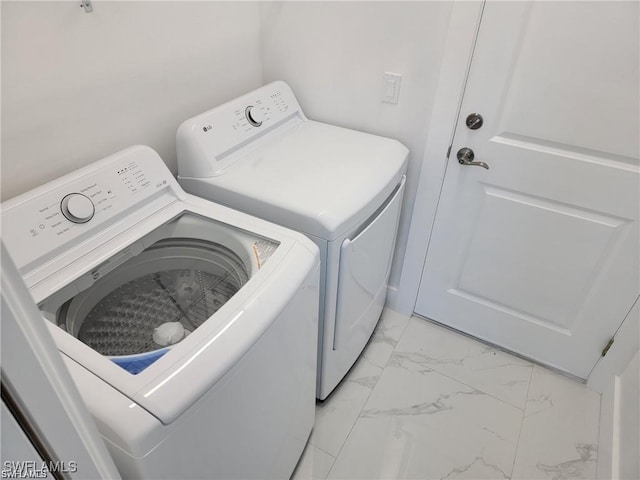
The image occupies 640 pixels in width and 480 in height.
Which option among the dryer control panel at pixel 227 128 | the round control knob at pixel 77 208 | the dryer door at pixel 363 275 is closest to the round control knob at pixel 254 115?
the dryer control panel at pixel 227 128

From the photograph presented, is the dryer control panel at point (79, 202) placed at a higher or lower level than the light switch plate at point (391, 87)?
lower

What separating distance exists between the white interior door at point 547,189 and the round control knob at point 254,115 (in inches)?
29.8

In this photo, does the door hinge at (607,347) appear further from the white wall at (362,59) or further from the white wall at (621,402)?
the white wall at (362,59)

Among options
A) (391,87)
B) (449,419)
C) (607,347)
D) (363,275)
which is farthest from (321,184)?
(607,347)

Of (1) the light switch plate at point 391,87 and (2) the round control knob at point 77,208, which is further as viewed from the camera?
(1) the light switch plate at point 391,87

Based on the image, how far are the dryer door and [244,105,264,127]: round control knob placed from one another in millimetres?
581

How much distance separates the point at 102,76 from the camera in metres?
1.23

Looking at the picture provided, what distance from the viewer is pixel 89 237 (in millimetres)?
1079

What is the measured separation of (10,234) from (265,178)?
2.33ft

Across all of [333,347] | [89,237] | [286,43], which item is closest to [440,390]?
[333,347]

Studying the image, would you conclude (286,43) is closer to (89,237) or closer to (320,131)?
(320,131)

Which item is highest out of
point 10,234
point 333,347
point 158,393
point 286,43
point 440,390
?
point 286,43

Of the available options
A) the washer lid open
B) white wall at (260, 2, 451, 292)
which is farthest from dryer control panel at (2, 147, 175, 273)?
white wall at (260, 2, 451, 292)

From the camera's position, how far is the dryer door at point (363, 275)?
138 centimetres
